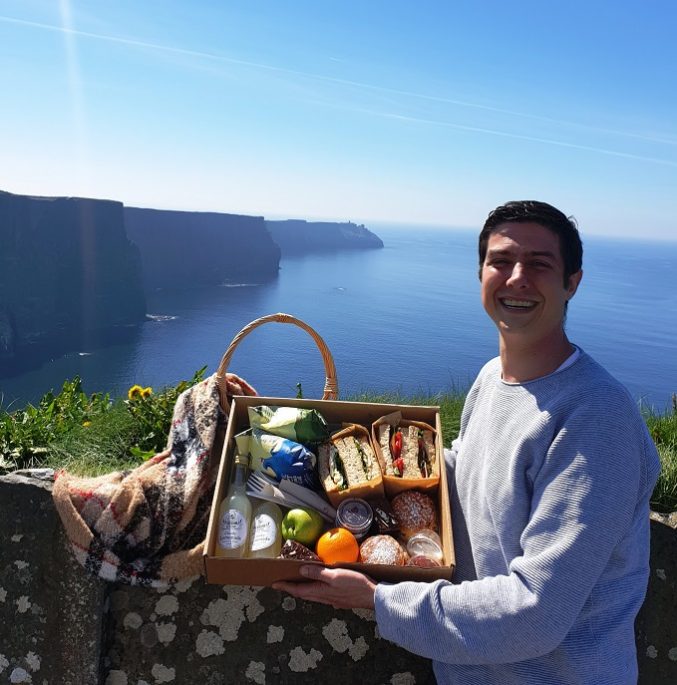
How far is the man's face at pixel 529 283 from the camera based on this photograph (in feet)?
7.17

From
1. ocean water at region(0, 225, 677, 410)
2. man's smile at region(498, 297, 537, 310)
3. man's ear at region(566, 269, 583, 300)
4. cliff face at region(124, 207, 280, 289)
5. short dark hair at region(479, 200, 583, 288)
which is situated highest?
short dark hair at region(479, 200, 583, 288)

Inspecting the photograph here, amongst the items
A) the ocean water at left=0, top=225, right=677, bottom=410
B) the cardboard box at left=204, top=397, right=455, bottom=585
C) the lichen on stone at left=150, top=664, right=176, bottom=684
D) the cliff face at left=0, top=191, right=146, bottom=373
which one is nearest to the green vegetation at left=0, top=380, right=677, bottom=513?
the lichen on stone at left=150, top=664, right=176, bottom=684

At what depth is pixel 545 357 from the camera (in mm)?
2242

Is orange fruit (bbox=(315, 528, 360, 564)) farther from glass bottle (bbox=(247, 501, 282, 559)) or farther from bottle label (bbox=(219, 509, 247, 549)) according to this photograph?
bottle label (bbox=(219, 509, 247, 549))

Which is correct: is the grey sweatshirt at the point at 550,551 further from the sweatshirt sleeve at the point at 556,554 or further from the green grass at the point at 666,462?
the green grass at the point at 666,462

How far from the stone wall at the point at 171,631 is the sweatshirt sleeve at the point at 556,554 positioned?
0.93 metres

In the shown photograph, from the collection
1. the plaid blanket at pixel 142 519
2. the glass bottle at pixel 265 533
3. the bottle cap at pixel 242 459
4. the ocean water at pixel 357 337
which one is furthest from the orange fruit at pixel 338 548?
the ocean water at pixel 357 337

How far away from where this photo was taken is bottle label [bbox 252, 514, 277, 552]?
2447mm

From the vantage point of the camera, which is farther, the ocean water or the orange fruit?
the ocean water

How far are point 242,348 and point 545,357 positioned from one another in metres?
67.2

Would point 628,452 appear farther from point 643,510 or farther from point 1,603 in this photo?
point 1,603

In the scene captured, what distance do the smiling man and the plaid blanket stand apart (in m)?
0.77

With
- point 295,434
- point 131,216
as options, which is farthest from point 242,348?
point 295,434

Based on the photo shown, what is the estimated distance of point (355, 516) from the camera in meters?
2.58
